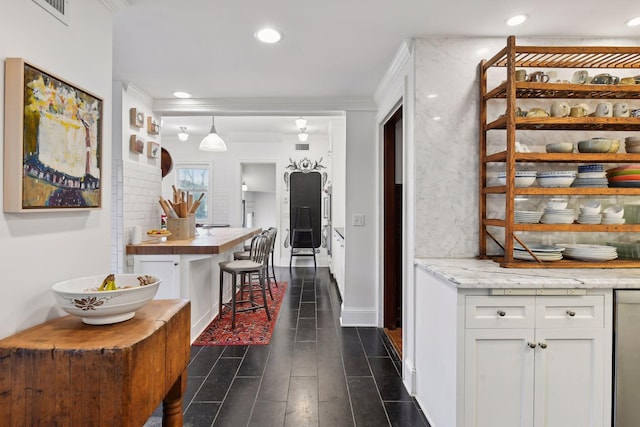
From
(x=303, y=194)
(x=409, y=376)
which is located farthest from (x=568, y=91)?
(x=303, y=194)

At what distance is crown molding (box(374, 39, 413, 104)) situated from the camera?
2.30m

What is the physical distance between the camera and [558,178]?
6.41ft

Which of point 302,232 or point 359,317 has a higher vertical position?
point 302,232

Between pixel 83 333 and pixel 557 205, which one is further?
pixel 557 205

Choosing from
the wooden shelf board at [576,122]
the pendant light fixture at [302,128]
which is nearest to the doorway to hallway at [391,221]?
the wooden shelf board at [576,122]

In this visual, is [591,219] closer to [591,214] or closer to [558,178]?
[591,214]

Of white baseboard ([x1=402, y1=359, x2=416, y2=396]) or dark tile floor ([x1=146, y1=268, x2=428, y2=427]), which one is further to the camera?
white baseboard ([x1=402, y1=359, x2=416, y2=396])

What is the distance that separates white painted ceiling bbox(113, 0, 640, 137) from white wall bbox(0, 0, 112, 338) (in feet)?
1.79

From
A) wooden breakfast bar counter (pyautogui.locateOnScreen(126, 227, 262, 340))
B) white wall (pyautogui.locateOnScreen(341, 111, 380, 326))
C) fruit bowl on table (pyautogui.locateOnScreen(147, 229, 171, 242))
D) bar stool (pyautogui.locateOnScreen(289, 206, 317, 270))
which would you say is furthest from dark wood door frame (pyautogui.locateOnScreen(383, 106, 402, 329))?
bar stool (pyautogui.locateOnScreen(289, 206, 317, 270))

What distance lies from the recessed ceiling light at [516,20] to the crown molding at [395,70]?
22.7 inches

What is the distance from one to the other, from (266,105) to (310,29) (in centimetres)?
144

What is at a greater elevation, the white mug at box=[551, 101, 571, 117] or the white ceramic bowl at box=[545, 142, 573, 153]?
the white mug at box=[551, 101, 571, 117]

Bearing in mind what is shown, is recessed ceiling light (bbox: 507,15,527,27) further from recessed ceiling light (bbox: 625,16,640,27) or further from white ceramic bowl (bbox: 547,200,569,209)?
white ceramic bowl (bbox: 547,200,569,209)

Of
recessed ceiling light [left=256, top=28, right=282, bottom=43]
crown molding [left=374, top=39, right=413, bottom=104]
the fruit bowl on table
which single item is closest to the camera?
recessed ceiling light [left=256, top=28, right=282, bottom=43]
